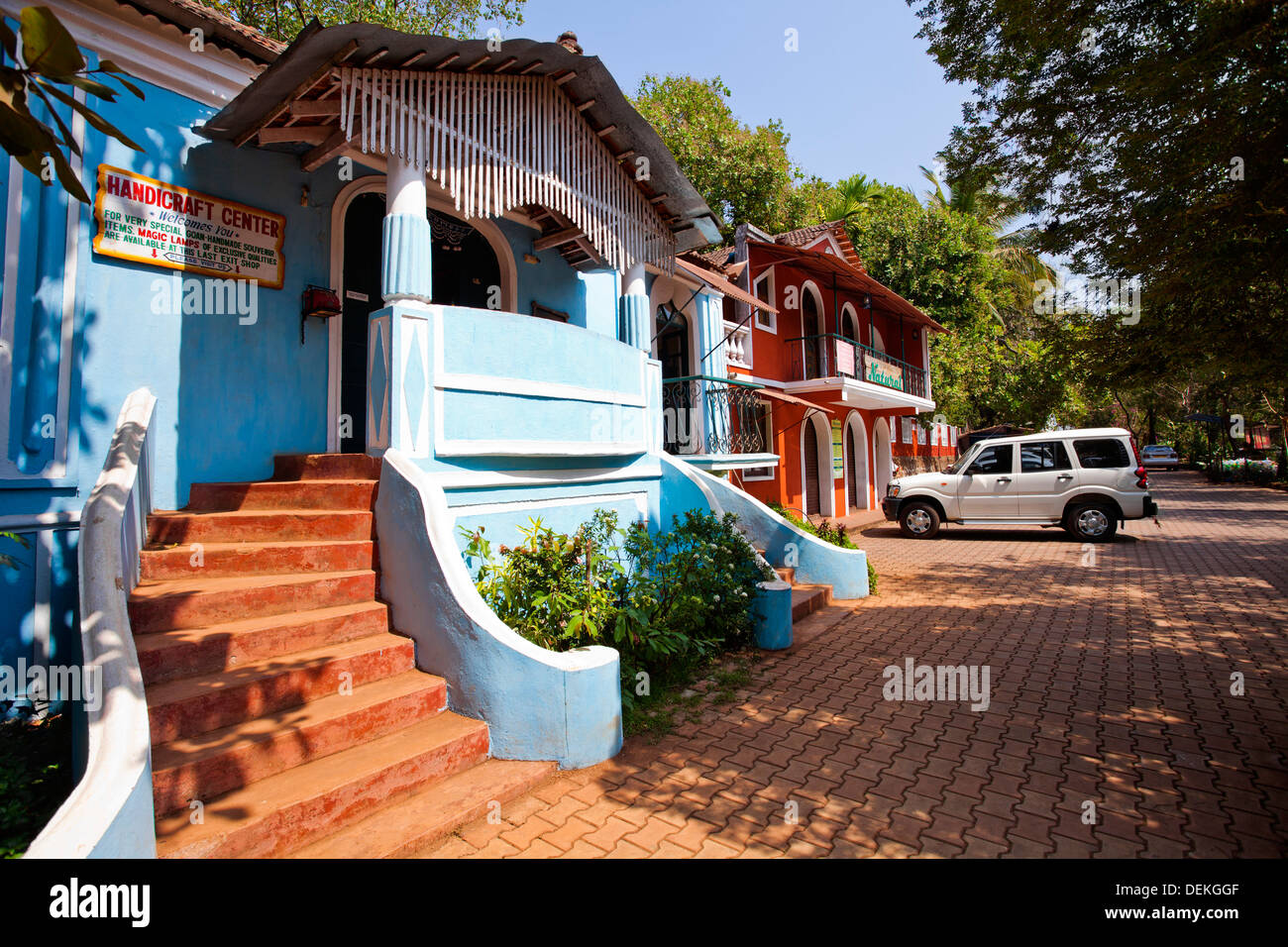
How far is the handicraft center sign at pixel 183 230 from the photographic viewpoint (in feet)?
15.7

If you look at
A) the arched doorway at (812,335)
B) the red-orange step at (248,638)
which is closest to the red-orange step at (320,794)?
the red-orange step at (248,638)

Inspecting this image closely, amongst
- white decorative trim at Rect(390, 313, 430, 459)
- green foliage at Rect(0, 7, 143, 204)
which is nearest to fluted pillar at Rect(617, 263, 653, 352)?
white decorative trim at Rect(390, 313, 430, 459)

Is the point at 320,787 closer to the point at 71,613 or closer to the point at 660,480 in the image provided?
the point at 71,613

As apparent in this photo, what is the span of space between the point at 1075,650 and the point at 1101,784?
2.79m

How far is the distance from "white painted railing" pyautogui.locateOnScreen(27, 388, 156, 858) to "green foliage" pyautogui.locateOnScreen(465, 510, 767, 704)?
6.78ft

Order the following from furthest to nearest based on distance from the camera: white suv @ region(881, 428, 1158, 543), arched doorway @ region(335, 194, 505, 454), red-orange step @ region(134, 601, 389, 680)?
white suv @ region(881, 428, 1158, 543) < arched doorway @ region(335, 194, 505, 454) < red-orange step @ region(134, 601, 389, 680)

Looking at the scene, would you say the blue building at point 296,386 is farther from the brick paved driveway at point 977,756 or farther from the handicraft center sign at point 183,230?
the brick paved driveway at point 977,756

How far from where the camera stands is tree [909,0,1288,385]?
4590mm

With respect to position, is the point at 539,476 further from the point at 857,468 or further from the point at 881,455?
the point at 881,455

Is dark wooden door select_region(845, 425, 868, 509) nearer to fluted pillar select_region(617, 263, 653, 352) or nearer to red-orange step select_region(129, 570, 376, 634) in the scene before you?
fluted pillar select_region(617, 263, 653, 352)

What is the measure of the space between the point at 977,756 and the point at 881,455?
17261 mm

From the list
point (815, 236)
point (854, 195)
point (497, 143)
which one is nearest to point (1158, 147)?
point (497, 143)

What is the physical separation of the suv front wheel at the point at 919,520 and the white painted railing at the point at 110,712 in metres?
13.1

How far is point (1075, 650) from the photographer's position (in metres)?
5.86
